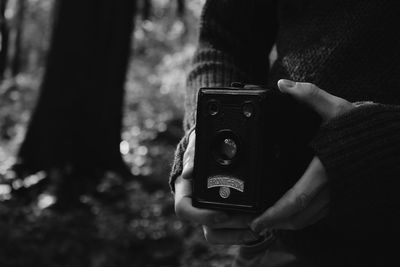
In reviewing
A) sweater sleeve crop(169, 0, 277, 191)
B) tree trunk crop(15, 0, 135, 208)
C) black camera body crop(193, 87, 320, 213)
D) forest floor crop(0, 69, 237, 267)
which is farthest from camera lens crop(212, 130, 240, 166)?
tree trunk crop(15, 0, 135, 208)

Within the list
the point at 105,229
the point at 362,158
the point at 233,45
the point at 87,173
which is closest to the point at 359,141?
the point at 362,158

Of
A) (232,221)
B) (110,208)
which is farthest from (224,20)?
(110,208)

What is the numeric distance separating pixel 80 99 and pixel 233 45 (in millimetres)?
4501

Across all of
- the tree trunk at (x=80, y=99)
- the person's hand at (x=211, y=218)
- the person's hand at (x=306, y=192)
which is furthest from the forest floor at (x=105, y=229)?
the person's hand at (x=306, y=192)

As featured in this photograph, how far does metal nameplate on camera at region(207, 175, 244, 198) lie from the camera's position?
3.76 ft

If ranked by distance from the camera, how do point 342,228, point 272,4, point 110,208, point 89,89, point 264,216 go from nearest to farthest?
point 264,216 < point 342,228 < point 272,4 < point 110,208 < point 89,89

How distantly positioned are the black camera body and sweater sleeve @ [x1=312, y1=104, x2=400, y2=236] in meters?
0.06

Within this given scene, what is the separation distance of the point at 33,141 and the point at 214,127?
203 inches

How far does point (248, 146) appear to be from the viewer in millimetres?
1135

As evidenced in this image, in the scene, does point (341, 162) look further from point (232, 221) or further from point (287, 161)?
point (232, 221)

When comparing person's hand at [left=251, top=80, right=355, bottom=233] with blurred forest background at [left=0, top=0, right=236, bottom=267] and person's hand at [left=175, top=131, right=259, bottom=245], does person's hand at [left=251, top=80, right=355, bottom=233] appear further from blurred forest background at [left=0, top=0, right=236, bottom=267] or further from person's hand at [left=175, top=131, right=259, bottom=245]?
blurred forest background at [left=0, top=0, right=236, bottom=267]

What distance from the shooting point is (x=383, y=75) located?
1299 mm

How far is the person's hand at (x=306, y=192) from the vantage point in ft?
3.70

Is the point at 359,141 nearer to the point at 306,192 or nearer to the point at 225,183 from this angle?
the point at 306,192
